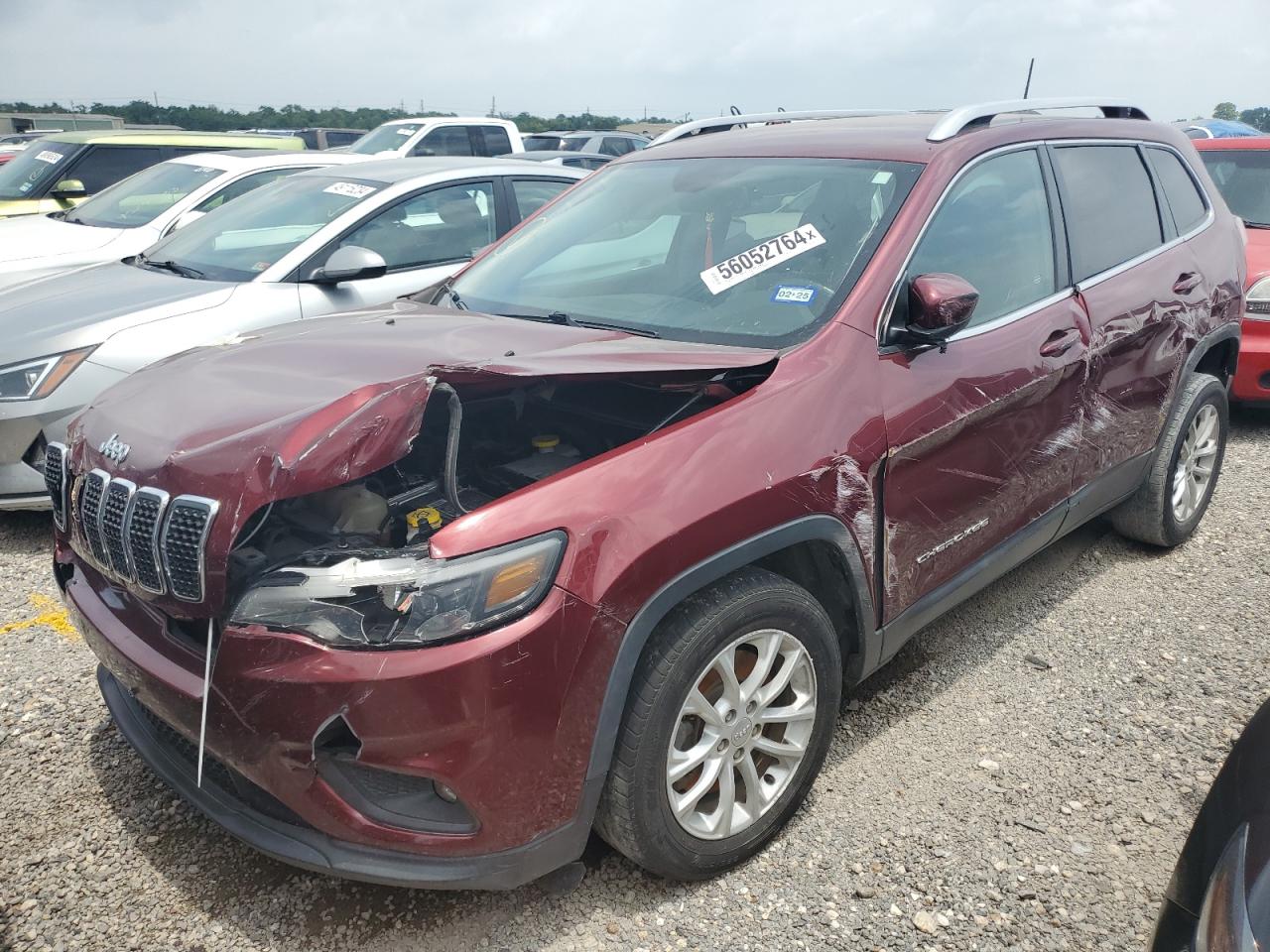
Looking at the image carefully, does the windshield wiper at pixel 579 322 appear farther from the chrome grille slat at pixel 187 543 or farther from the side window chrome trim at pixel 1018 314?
the chrome grille slat at pixel 187 543

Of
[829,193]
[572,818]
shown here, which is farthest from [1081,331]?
[572,818]

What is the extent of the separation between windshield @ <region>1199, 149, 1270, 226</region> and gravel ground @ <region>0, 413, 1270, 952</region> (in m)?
4.52

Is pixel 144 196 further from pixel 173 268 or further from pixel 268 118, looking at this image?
pixel 268 118

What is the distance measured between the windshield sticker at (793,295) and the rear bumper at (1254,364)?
4.17 m

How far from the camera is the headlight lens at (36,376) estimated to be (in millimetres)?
4254

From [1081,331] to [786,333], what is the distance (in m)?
1.25

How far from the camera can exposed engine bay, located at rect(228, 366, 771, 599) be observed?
2246 millimetres

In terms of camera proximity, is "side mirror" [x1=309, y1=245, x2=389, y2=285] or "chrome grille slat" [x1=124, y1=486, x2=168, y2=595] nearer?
"chrome grille slat" [x1=124, y1=486, x2=168, y2=595]

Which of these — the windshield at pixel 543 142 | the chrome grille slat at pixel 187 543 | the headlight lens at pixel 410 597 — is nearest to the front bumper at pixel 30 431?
the chrome grille slat at pixel 187 543

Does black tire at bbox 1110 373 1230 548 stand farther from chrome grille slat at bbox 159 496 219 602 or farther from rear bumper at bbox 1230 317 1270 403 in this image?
chrome grille slat at bbox 159 496 219 602

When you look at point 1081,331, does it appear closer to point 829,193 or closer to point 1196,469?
point 829,193

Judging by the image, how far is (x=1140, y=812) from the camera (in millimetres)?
2713

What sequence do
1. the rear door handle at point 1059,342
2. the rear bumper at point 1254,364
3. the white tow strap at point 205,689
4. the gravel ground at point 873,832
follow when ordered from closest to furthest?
the white tow strap at point 205,689 → the gravel ground at point 873,832 → the rear door handle at point 1059,342 → the rear bumper at point 1254,364

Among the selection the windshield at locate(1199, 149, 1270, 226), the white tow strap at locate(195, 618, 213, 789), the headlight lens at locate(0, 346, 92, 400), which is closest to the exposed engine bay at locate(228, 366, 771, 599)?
the white tow strap at locate(195, 618, 213, 789)
